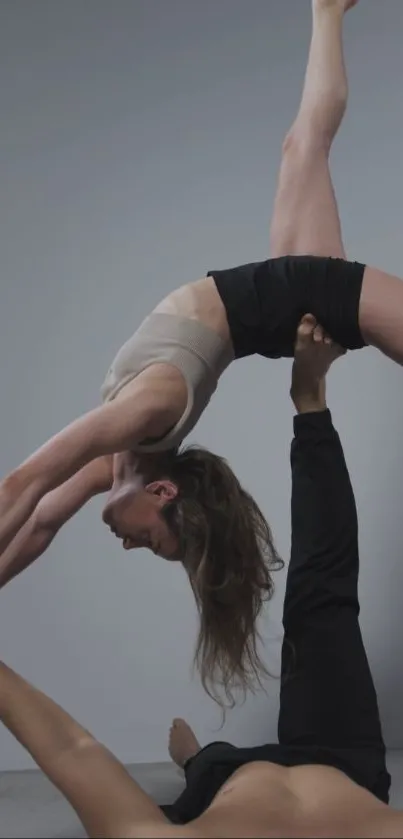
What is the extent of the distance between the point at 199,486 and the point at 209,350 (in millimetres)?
260

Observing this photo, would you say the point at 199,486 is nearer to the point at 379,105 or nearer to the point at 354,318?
the point at 354,318

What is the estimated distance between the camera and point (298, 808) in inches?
53.1

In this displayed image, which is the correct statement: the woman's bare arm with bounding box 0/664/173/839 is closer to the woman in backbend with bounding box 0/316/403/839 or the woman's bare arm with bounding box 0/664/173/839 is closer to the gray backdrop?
the woman in backbend with bounding box 0/316/403/839

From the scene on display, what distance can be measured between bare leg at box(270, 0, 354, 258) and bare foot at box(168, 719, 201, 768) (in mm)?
979

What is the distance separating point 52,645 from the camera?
2555 millimetres

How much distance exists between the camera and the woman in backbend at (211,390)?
1927 mm

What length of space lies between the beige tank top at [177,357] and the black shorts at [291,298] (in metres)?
0.06

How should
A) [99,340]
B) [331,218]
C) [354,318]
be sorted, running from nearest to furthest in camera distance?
[354,318]
[331,218]
[99,340]

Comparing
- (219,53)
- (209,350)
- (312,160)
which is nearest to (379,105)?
(219,53)

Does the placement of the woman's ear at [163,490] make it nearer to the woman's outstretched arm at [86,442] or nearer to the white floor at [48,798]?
the woman's outstretched arm at [86,442]

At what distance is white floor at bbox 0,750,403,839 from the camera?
5.33ft

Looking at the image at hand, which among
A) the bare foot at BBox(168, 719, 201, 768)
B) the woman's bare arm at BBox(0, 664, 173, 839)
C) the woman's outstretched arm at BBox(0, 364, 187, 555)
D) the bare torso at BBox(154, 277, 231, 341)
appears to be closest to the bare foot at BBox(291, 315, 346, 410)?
the bare torso at BBox(154, 277, 231, 341)

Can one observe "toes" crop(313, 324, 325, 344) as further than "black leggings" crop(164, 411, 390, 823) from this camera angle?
Yes

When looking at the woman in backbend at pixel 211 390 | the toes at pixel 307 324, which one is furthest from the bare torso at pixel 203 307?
the toes at pixel 307 324
